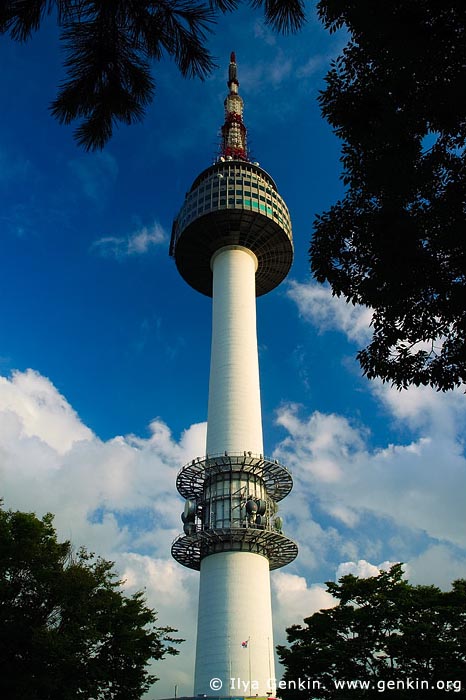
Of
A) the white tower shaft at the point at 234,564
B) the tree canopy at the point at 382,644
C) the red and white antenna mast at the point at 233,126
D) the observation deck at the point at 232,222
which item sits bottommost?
the tree canopy at the point at 382,644

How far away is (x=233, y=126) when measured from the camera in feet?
274

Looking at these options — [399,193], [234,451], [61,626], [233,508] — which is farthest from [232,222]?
[399,193]

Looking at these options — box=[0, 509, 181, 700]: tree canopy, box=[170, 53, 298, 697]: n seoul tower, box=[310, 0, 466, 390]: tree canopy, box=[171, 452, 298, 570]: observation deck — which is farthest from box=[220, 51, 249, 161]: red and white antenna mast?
box=[310, 0, 466, 390]: tree canopy

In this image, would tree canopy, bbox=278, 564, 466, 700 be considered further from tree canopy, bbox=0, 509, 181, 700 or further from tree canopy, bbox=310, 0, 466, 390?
tree canopy, bbox=310, 0, 466, 390

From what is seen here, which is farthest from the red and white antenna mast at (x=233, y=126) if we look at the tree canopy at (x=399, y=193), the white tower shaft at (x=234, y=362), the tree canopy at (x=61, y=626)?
the tree canopy at (x=399, y=193)

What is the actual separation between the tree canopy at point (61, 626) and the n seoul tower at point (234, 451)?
743cm

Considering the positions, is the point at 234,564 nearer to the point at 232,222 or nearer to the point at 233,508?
the point at 233,508

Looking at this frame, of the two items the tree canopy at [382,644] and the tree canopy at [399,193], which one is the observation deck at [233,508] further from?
the tree canopy at [399,193]

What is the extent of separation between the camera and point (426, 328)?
1521 cm

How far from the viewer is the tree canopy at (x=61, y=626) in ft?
109

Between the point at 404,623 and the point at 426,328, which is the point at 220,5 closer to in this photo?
the point at 426,328

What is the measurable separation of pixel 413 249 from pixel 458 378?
11.5ft

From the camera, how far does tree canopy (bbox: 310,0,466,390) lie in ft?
41.9

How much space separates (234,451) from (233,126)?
4967 cm
